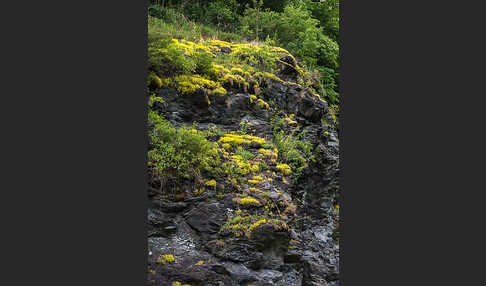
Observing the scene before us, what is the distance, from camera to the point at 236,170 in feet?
28.1

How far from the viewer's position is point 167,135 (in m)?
8.12

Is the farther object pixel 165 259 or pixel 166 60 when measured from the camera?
pixel 166 60

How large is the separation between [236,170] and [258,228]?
143 centimetres

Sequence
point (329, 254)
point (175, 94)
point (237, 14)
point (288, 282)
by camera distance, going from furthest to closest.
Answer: point (237, 14)
point (329, 254)
point (175, 94)
point (288, 282)

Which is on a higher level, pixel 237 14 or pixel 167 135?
pixel 237 14

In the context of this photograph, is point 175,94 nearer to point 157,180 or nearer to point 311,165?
point 157,180

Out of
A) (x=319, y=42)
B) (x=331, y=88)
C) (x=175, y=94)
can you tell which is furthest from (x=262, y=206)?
(x=319, y=42)

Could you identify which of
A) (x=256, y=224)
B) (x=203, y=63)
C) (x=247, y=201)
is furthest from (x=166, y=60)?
(x=256, y=224)

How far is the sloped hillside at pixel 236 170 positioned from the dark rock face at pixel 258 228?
21 mm

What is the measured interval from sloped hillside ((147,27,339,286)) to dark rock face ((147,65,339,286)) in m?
0.02

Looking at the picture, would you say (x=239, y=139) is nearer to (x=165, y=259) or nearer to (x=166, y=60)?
(x=166, y=60)

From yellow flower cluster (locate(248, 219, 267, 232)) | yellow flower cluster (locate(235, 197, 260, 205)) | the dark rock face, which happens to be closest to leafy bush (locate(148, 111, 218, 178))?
Answer: the dark rock face

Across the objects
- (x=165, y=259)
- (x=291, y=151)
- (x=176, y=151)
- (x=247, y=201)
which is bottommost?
(x=165, y=259)

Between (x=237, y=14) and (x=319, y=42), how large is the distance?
3602mm
